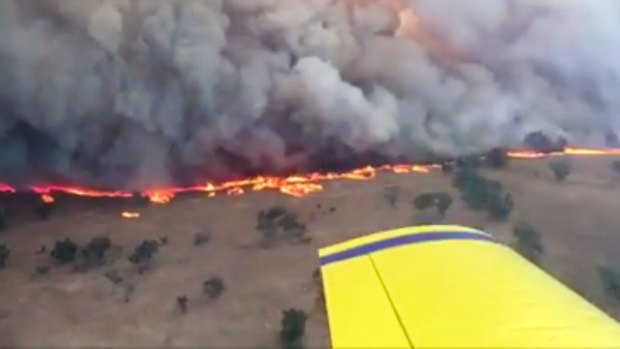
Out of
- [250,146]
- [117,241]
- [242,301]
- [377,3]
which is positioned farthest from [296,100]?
[242,301]

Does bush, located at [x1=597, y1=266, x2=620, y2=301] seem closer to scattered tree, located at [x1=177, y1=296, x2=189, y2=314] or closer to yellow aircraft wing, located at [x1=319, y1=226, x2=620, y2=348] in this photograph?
scattered tree, located at [x1=177, y1=296, x2=189, y2=314]

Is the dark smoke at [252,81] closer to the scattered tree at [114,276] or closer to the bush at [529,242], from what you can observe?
the bush at [529,242]

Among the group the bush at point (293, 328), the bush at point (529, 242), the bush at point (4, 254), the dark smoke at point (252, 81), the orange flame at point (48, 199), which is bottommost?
the bush at point (293, 328)

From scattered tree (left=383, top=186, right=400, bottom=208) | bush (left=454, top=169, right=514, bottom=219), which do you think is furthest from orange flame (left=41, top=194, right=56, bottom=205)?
bush (left=454, top=169, right=514, bottom=219)

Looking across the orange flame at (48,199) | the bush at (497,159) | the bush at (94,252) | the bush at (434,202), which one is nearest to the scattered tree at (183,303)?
the bush at (94,252)

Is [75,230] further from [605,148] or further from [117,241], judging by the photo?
[605,148]
